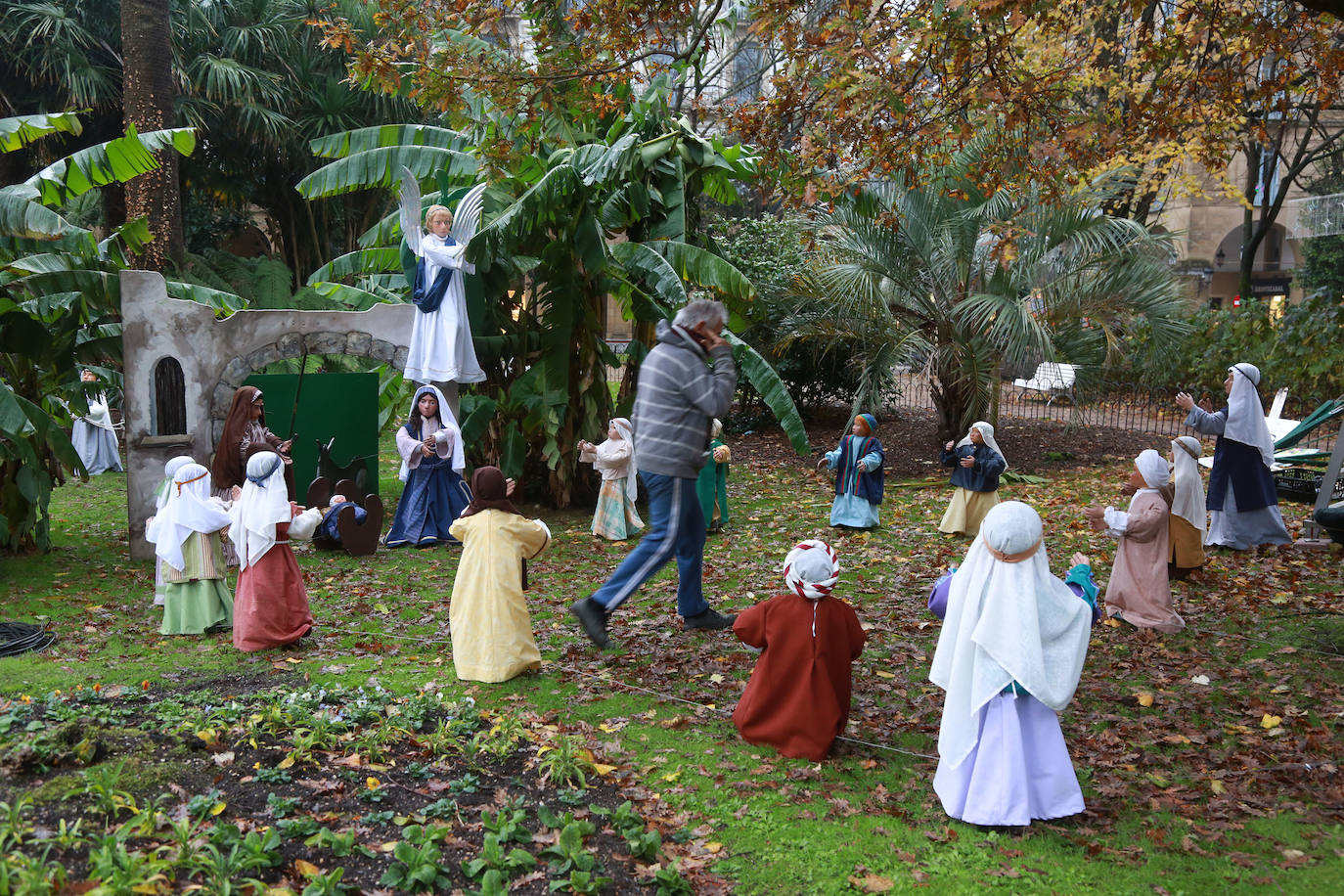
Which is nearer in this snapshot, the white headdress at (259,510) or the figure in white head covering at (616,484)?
the white headdress at (259,510)

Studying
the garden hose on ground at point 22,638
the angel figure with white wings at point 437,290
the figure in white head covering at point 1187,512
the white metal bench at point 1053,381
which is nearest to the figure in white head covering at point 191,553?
the garden hose on ground at point 22,638

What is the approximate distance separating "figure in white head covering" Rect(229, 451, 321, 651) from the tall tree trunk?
6984 millimetres

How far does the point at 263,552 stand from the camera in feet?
24.3

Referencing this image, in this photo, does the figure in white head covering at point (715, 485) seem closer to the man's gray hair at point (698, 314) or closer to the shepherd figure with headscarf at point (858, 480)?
the shepherd figure with headscarf at point (858, 480)

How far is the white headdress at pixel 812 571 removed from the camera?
5.62 meters

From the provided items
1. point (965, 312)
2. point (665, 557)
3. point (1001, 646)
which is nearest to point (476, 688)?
point (665, 557)

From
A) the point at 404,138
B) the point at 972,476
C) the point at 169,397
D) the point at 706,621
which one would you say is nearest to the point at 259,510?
the point at 706,621

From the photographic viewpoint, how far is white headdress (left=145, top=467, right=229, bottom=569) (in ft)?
25.3

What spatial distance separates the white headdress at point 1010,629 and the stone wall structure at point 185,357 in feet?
27.2

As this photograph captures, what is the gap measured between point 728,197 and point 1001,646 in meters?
10.6

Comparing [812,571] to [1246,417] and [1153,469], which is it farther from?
[1246,417]

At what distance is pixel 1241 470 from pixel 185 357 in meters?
11.0

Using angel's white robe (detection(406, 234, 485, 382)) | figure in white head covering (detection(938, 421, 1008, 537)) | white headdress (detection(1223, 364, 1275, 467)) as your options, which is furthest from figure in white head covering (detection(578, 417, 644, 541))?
white headdress (detection(1223, 364, 1275, 467))

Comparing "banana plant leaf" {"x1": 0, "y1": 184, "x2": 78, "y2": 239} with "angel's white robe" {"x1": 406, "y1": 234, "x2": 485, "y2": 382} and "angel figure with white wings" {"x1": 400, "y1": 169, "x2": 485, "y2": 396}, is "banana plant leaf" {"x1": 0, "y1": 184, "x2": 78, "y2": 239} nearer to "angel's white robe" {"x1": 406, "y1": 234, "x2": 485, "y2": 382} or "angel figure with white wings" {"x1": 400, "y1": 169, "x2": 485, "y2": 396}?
"angel figure with white wings" {"x1": 400, "y1": 169, "x2": 485, "y2": 396}
